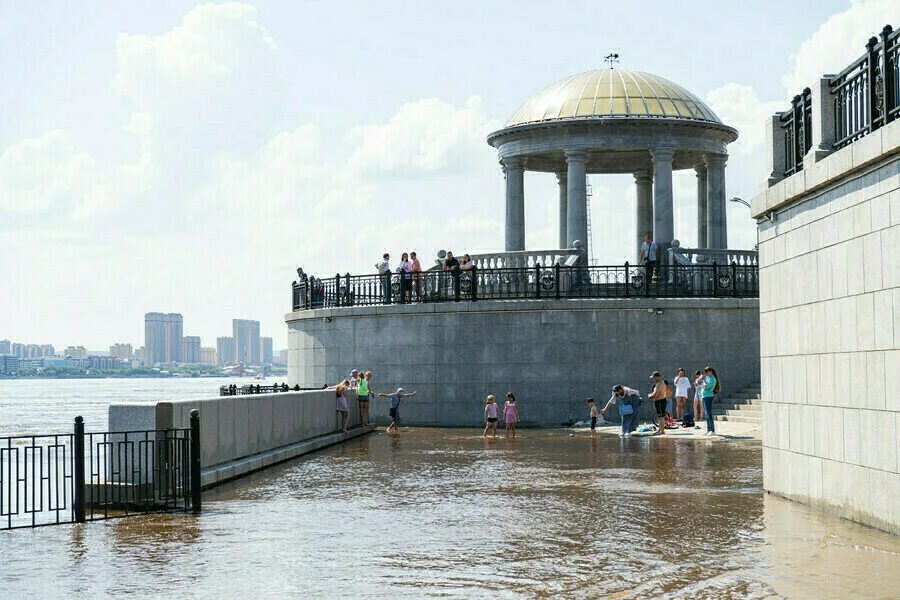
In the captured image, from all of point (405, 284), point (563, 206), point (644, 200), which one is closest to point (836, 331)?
point (405, 284)

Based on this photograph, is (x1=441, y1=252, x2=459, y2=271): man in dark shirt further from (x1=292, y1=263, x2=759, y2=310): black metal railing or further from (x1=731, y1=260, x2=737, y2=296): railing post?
(x1=731, y1=260, x2=737, y2=296): railing post

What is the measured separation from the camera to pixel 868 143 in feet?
45.4

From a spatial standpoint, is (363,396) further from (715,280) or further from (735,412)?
(715,280)

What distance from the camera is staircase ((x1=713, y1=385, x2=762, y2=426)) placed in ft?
101

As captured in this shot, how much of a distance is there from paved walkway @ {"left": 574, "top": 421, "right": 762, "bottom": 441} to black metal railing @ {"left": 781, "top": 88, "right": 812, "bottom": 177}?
1134cm

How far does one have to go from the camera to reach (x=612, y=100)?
39.2 meters

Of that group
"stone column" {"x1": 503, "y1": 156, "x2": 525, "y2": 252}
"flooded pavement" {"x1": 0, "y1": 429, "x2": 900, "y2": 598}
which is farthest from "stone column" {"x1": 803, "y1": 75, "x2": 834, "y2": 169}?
"stone column" {"x1": 503, "y1": 156, "x2": 525, "y2": 252}

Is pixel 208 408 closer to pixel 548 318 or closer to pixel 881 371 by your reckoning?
pixel 881 371

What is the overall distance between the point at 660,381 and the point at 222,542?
1769cm

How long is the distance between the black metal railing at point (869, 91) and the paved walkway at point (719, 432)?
13374 millimetres

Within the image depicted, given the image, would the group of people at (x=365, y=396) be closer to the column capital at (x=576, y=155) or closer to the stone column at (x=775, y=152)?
the column capital at (x=576, y=155)

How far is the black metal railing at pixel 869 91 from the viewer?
1416 cm

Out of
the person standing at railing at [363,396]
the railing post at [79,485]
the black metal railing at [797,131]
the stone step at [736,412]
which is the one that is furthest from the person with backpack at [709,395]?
the railing post at [79,485]

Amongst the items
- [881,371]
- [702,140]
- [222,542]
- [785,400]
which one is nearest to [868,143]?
[881,371]
